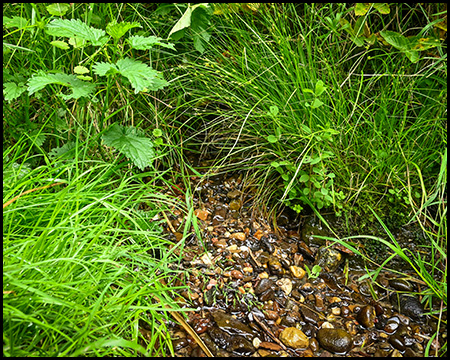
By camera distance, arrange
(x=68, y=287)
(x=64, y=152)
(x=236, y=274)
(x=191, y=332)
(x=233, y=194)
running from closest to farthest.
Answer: (x=68, y=287) → (x=191, y=332) → (x=236, y=274) → (x=64, y=152) → (x=233, y=194)

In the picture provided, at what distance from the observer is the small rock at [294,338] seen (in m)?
1.41

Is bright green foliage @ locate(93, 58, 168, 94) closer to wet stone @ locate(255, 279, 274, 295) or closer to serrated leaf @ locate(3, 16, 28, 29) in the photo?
serrated leaf @ locate(3, 16, 28, 29)

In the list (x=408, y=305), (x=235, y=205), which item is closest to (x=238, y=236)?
(x=235, y=205)

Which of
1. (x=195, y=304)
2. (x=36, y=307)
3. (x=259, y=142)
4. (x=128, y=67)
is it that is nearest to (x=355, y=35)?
(x=259, y=142)

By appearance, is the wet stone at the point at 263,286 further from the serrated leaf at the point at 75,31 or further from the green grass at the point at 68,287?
the serrated leaf at the point at 75,31

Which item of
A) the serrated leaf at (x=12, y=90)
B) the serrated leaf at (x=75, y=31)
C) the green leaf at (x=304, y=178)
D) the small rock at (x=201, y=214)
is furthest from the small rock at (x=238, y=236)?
the serrated leaf at (x=12, y=90)

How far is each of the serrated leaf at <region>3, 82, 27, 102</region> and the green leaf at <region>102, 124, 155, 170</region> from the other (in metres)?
0.40

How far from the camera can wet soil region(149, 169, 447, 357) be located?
142 cm

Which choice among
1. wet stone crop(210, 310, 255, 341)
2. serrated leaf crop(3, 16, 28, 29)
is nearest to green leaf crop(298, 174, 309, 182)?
wet stone crop(210, 310, 255, 341)

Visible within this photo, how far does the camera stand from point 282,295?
1.62 meters

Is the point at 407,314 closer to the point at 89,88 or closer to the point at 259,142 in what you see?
the point at 259,142

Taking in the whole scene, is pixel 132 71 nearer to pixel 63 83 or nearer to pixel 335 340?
pixel 63 83

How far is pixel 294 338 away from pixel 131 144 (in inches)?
40.4

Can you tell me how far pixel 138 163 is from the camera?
63.4 inches
